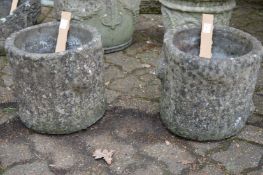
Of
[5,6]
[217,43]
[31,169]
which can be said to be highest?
[217,43]

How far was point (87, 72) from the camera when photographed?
206cm

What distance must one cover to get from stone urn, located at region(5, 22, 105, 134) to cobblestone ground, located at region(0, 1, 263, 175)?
8 cm

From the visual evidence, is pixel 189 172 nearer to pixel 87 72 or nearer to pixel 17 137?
pixel 87 72

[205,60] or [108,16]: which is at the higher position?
[205,60]

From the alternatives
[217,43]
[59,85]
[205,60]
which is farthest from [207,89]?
[59,85]

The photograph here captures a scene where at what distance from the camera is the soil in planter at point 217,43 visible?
2.23 m

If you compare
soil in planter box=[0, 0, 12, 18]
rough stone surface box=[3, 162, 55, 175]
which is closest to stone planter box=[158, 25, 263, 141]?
rough stone surface box=[3, 162, 55, 175]

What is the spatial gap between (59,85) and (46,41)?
447 millimetres

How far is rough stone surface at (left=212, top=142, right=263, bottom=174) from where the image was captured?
6.47 feet

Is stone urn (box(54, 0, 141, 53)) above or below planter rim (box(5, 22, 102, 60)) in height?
below

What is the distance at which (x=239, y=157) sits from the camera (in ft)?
6.65

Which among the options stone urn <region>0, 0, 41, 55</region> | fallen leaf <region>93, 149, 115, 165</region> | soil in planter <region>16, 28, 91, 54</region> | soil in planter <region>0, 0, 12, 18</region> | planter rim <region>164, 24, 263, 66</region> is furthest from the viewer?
soil in planter <region>0, 0, 12, 18</region>

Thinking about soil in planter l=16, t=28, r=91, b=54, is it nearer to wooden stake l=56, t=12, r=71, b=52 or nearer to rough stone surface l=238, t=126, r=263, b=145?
wooden stake l=56, t=12, r=71, b=52

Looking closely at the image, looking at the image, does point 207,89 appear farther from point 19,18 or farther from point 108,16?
point 19,18
